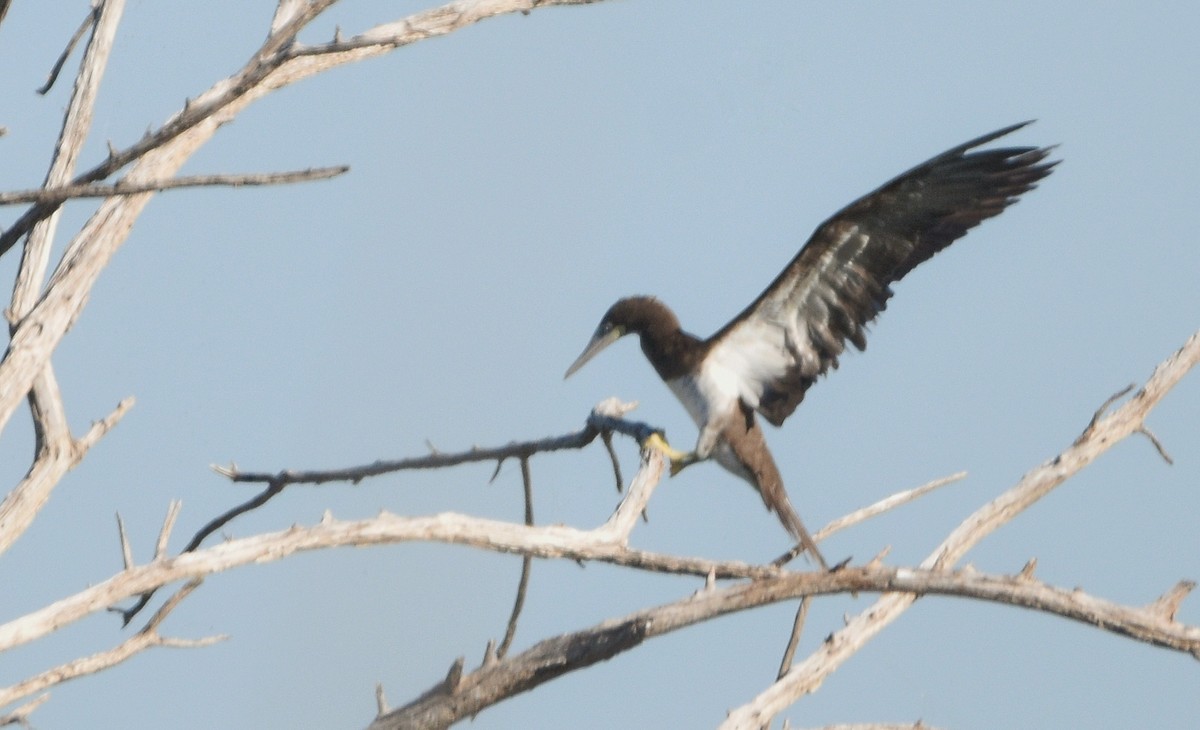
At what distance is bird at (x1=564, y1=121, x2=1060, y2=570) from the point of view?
237 inches

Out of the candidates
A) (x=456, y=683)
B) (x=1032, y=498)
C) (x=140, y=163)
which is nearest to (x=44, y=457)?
(x=140, y=163)

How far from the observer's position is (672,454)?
6211 mm

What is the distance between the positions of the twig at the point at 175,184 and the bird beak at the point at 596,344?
3.09 metres

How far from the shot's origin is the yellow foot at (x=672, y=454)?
6.12 metres

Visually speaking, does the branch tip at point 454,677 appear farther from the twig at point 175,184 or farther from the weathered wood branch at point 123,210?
the weathered wood branch at point 123,210

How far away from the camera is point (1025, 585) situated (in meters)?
4.93

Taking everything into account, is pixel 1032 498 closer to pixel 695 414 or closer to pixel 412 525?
pixel 695 414

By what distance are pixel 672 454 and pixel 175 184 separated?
2906mm

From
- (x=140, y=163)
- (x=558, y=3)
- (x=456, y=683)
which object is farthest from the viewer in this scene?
(x=558, y=3)

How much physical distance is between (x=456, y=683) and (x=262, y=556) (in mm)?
724

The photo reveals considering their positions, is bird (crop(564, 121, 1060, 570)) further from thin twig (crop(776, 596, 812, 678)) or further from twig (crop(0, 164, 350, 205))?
twig (crop(0, 164, 350, 205))

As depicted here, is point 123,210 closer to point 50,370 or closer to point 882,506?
point 50,370

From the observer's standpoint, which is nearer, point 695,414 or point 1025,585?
point 1025,585

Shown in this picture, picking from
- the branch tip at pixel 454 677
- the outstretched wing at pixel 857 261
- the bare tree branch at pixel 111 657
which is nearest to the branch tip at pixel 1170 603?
the outstretched wing at pixel 857 261
